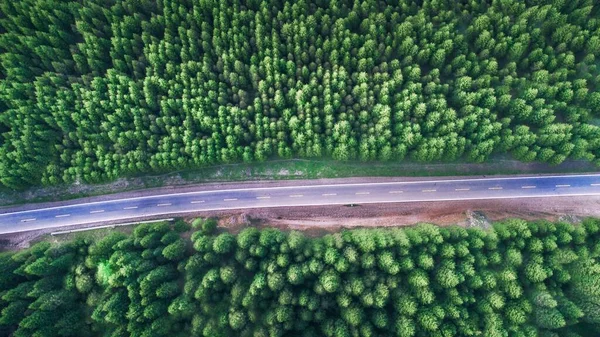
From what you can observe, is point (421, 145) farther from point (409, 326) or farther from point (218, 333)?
point (218, 333)

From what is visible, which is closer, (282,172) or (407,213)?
(407,213)

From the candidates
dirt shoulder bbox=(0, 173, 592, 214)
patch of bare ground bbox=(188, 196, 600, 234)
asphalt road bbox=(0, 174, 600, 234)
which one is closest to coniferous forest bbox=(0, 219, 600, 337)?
patch of bare ground bbox=(188, 196, 600, 234)

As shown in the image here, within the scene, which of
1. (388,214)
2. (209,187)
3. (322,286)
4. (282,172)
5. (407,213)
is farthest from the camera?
(209,187)

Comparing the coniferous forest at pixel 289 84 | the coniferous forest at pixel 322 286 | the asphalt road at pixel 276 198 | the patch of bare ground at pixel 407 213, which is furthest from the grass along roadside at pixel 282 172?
the coniferous forest at pixel 322 286

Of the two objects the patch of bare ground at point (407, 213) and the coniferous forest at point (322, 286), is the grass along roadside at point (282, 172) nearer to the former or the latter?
the patch of bare ground at point (407, 213)

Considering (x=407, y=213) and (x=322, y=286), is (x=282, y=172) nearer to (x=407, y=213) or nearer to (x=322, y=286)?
(x=322, y=286)

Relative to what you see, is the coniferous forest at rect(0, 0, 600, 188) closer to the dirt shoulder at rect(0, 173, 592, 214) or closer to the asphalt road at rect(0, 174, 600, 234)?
the dirt shoulder at rect(0, 173, 592, 214)

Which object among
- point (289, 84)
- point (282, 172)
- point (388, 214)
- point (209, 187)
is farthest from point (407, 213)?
point (209, 187)
